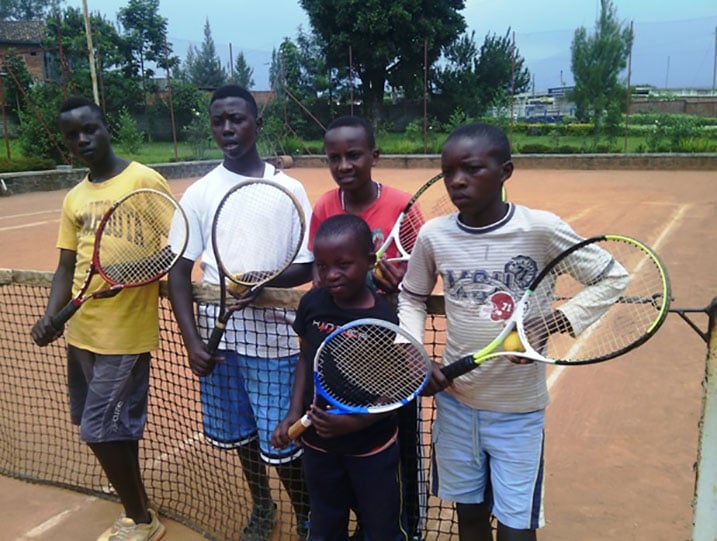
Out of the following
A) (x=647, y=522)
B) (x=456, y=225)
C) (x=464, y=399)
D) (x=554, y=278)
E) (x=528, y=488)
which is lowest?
(x=647, y=522)

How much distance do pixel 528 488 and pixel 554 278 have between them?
658mm

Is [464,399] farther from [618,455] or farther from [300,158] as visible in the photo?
[300,158]

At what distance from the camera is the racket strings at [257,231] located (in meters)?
2.37

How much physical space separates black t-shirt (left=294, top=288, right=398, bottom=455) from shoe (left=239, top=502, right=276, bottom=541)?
862 millimetres

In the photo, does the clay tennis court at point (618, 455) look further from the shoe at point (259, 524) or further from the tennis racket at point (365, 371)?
the tennis racket at point (365, 371)

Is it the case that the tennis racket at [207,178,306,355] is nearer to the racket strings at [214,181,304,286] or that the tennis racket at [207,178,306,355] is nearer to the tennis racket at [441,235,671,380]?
the racket strings at [214,181,304,286]

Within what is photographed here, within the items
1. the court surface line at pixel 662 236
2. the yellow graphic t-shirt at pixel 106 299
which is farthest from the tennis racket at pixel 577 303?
the court surface line at pixel 662 236

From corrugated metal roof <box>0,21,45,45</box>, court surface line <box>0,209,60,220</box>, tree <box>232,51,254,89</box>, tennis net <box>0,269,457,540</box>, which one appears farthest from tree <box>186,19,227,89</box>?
tennis net <box>0,269,457,540</box>

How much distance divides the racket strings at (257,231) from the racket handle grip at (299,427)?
0.61 meters

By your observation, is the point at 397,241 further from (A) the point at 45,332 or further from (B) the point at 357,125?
(A) the point at 45,332

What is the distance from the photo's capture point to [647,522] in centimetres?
274

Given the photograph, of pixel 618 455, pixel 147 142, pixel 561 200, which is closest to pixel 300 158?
pixel 147 142

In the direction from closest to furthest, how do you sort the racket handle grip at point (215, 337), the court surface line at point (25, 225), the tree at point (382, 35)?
the racket handle grip at point (215, 337), the court surface line at point (25, 225), the tree at point (382, 35)

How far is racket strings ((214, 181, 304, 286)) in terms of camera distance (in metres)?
2.37
